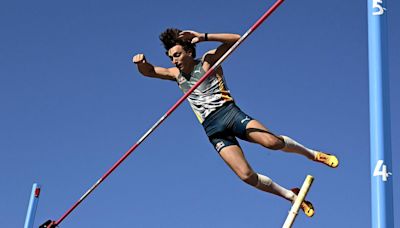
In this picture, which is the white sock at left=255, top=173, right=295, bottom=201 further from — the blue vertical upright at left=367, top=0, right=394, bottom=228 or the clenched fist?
the blue vertical upright at left=367, top=0, right=394, bottom=228

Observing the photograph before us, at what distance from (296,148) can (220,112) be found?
844 mm

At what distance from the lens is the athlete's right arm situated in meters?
6.77

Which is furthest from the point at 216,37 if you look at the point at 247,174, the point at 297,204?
the point at 297,204

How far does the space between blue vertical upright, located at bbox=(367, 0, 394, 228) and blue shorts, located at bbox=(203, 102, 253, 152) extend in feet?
10.1

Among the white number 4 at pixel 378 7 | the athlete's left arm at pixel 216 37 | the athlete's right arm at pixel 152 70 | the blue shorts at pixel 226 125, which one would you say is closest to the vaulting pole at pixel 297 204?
the blue shorts at pixel 226 125

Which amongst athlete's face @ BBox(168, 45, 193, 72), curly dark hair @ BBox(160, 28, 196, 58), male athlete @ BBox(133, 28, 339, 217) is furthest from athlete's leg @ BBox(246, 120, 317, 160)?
curly dark hair @ BBox(160, 28, 196, 58)

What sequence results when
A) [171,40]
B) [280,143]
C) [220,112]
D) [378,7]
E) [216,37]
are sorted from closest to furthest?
[378,7], [216,37], [280,143], [220,112], [171,40]

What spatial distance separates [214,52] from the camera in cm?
651

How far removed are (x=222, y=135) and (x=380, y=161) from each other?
3.43 meters

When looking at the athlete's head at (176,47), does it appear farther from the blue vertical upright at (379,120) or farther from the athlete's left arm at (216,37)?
the blue vertical upright at (379,120)

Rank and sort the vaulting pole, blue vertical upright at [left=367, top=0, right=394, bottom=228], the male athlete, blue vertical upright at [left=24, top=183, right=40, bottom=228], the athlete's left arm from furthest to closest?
blue vertical upright at [left=24, top=183, right=40, bottom=228] → the male athlete → the athlete's left arm → the vaulting pole → blue vertical upright at [left=367, top=0, right=394, bottom=228]

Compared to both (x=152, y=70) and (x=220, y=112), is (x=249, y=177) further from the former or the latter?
(x=152, y=70)

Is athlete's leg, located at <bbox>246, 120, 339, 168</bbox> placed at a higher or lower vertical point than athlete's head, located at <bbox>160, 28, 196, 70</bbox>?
lower

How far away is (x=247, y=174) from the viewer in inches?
244
